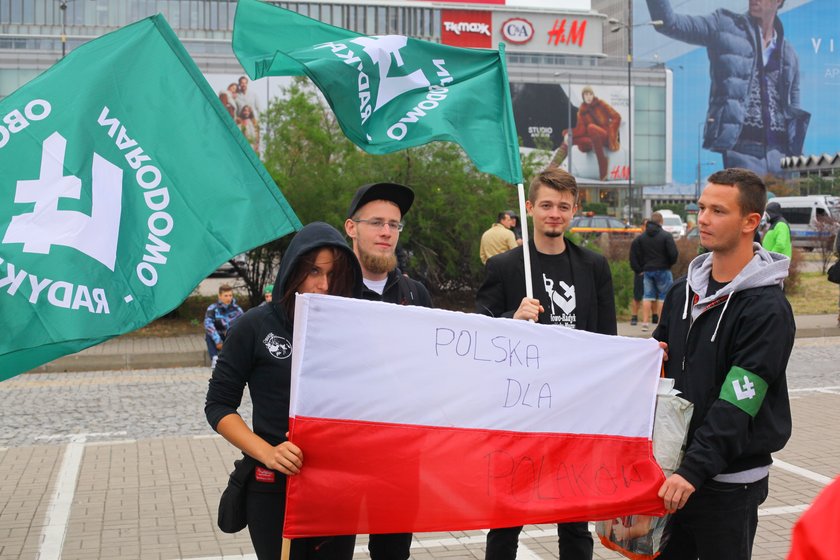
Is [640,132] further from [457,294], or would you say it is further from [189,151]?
[189,151]

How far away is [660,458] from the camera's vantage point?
12.8 feet

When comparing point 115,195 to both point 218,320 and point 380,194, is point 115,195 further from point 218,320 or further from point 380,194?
point 218,320

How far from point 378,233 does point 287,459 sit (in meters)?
1.30

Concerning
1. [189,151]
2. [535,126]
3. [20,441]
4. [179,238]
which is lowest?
[20,441]

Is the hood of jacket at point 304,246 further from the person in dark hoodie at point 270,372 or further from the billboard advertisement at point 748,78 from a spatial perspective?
the billboard advertisement at point 748,78

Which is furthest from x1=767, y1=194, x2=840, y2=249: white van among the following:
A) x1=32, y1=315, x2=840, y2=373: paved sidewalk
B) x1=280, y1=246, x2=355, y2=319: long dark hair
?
x1=280, y1=246, x2=355, y2=319: long dark hair

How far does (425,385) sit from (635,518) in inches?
39.3

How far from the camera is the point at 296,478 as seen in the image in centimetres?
352

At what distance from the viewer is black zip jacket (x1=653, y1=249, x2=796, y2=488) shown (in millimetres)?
3629

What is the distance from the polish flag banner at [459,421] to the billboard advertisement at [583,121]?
94.4m

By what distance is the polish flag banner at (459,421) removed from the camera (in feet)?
11.7

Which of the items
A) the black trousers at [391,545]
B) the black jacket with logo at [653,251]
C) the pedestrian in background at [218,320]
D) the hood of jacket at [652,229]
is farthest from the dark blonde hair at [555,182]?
the hood of jacket at [652,229]

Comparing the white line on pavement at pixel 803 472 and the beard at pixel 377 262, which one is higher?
the beard at pixel 377 262

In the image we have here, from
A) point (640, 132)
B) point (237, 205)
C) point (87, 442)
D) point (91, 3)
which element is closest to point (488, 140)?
point (237, 205)
